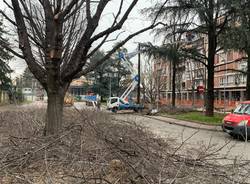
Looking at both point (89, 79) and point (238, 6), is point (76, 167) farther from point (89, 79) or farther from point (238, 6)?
point (89, 79)

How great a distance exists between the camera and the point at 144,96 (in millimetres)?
53125

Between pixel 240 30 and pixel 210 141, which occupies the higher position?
pixel 240 30

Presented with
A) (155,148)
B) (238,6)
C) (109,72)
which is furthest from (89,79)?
(155,148)

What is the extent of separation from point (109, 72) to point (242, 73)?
136ft

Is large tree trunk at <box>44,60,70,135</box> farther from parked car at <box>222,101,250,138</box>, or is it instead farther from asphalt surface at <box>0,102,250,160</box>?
parked car at <box>222,101,250,138</box>

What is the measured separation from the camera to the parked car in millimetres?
13227

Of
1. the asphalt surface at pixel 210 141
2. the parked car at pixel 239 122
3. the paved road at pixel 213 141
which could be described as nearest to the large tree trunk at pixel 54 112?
the asphalt surface at pixel 210 141

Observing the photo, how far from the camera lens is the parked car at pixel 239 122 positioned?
13227 mm

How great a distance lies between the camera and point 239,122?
1338 cm

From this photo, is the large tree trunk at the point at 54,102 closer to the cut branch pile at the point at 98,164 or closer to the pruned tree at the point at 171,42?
the cut branch pile at the point at 98,164

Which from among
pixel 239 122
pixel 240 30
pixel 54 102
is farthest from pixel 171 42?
pixel 54 102

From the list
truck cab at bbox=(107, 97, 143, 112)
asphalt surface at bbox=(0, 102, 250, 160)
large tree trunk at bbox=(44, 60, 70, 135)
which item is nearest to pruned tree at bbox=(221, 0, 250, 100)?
asphalt surface at bbox=(0, 102, 250, 160)

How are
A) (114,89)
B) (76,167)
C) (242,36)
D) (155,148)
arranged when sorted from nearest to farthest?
(76,167)
(155,148)
(242,36)
(114,89)

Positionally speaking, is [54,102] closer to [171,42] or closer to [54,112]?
[54,112]
